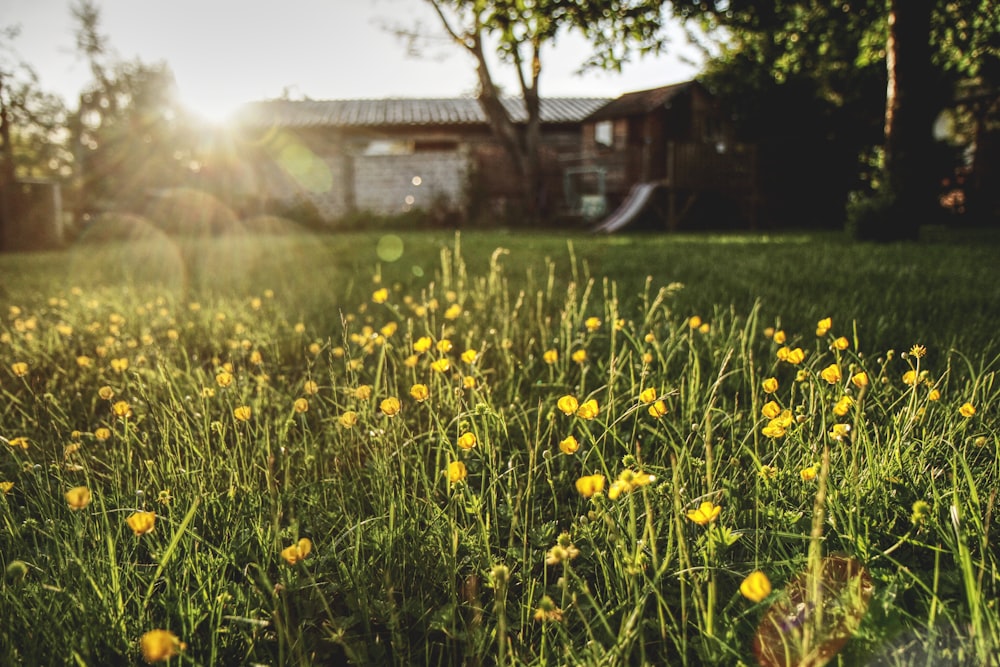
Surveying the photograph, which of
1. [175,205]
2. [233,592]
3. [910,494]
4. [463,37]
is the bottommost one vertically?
[233,592]

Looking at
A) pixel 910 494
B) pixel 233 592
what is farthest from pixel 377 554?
pixel 910 494

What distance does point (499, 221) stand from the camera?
728 inches

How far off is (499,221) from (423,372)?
16.4 m

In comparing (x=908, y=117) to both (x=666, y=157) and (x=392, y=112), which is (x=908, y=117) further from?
(x=392, y=112)

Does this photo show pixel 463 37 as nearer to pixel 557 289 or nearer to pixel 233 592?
pixel 557 289

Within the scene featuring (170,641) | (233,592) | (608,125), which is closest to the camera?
(170,641)

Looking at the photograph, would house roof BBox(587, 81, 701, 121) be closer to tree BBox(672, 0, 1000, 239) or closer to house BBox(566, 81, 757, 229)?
house BBox(566, 81, 757, 229)

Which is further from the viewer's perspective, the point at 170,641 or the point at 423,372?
the point at 423,372

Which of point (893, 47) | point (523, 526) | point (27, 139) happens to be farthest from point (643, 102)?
point (27, 139)

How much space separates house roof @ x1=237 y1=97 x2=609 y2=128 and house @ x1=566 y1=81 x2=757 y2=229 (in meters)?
2.94

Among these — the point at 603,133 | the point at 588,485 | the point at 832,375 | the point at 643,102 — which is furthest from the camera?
the point at 603,133

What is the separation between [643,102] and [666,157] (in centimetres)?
174

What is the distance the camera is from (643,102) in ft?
63.4

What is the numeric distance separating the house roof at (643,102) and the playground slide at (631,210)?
12.7ft
